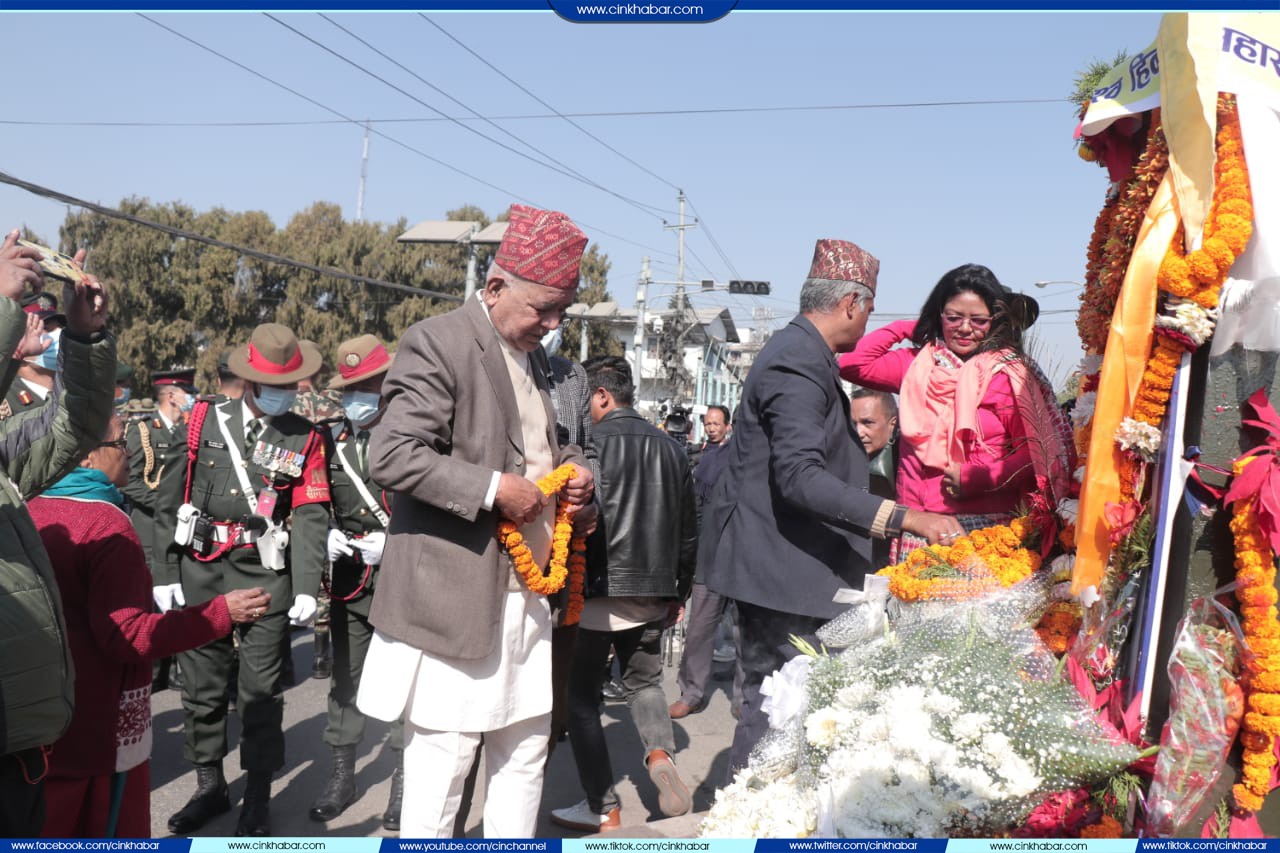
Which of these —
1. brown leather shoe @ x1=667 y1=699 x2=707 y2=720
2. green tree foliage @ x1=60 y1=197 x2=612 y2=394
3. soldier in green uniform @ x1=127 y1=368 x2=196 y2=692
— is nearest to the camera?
brown leather shoe @ x1=667 y1=699 x2=707 y2=720

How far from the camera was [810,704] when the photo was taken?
2.49 m

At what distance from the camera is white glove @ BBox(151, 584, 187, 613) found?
196 inches

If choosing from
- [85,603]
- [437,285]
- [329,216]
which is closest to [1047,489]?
[85,603]

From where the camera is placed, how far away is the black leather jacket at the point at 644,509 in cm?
484

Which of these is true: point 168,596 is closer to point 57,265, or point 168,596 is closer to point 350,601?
point 350,601

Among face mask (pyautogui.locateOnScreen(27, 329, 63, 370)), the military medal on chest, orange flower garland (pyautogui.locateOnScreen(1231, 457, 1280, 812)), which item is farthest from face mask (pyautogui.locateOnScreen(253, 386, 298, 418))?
orange flower garland (pyautogui.locateOnScreen(1231, 457, 1280, 812))

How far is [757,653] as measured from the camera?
3762 millimetres

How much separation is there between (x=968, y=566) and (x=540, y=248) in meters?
1.56

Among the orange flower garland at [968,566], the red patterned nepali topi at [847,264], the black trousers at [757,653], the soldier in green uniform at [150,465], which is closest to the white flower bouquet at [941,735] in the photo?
the orange flower garland at [968,566]

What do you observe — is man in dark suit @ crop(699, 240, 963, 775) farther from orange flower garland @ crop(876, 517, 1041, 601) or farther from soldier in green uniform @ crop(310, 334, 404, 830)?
soldier in green uniform @ crop(310, 334, 404, 830)

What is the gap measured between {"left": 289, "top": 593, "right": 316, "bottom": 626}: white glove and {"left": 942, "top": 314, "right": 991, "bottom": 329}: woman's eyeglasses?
309 cm

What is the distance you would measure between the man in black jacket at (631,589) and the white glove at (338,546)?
4.17ft

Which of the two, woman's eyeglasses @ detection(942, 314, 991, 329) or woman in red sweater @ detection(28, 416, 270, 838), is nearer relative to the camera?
woman in red sweater @ detection(28, 416, 270, 838)

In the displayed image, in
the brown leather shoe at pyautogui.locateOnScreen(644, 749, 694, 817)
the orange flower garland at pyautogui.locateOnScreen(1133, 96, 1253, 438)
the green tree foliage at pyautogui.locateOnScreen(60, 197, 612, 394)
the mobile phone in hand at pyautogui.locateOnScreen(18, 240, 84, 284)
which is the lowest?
the brown leather shoe at pyautogui.locateOnScreen(644, 749, 694, 817)
